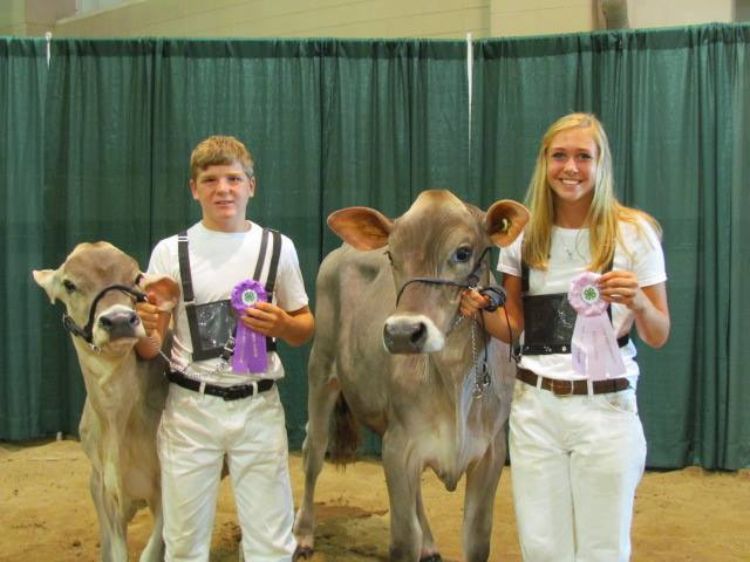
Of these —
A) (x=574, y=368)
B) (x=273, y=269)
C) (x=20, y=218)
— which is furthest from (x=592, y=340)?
(x=20, y=218)

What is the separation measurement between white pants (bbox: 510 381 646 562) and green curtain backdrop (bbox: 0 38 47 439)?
14.8ft

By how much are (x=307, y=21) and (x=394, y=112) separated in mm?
2350

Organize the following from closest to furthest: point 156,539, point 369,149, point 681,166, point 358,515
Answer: point 156,539
point 358,515
point 681,166
point 369,149

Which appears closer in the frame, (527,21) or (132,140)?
(132,140)

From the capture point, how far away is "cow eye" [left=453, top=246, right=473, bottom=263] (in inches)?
112

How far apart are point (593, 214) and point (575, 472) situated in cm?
80

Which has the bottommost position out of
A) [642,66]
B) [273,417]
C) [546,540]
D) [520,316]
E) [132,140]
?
[546,540]

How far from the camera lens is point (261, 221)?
6082mm

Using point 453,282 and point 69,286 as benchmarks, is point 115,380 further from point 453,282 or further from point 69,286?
point 453,282

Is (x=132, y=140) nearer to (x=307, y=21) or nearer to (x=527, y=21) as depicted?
(x=307, y=21)

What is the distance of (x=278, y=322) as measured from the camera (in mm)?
2857

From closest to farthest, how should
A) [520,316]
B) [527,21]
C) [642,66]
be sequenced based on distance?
[520,316] < [642,66] < [527,21]

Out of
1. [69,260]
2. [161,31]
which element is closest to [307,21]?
[161,31]

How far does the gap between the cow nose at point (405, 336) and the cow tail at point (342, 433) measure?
2041 mm
